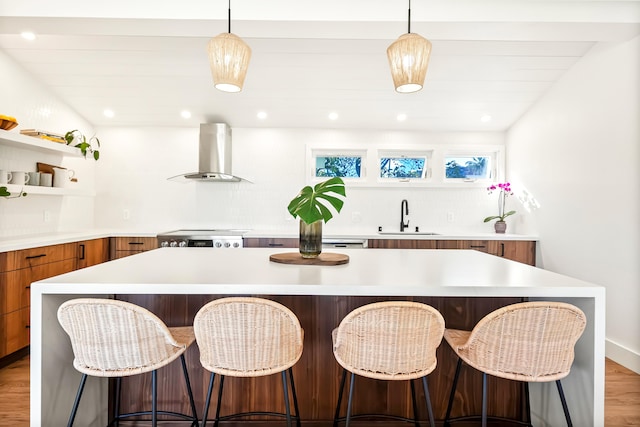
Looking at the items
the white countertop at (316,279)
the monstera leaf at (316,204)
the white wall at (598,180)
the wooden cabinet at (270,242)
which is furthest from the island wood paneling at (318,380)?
the wooden cabinet at (270,242)

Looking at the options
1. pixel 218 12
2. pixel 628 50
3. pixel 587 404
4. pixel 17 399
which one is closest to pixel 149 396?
pixel 17 399

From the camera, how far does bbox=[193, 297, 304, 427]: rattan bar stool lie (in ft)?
4.13

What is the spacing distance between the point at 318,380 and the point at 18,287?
93.6 inches

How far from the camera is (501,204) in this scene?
428 cm

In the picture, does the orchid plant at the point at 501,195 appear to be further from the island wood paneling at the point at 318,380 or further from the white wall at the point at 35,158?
the white wall at the point at 35,158

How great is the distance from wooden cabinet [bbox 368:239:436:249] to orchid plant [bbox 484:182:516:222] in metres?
1.00

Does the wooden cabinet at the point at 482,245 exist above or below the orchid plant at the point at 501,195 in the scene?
below

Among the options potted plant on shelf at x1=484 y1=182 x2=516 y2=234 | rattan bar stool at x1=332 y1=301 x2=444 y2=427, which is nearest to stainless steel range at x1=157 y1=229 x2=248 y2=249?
rattan bar stool at x1=332 y1=301 x2=444 y2=427

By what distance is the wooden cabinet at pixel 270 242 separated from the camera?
364 cm

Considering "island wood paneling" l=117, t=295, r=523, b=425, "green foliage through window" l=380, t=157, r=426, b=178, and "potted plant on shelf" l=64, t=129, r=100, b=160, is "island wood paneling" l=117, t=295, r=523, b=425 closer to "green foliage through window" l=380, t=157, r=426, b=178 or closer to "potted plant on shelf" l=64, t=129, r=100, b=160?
"potted plant on shelf" l=64, t=129, r=100, b=160

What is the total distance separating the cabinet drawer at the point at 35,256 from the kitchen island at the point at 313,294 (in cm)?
131

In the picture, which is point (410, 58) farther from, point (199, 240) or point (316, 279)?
point (199, 240)

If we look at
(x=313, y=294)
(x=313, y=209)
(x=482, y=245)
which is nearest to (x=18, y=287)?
(x=313, y=209)

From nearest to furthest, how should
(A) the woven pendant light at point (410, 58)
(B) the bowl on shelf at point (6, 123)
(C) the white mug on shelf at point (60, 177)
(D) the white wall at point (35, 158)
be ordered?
(A) the woven pendant light at point (410, 58) → (B) the bowl on shelf at point (6, 123) → (D) the white wall at point (35, 158) → (C) the white mug on shelf at point (60, 177)
